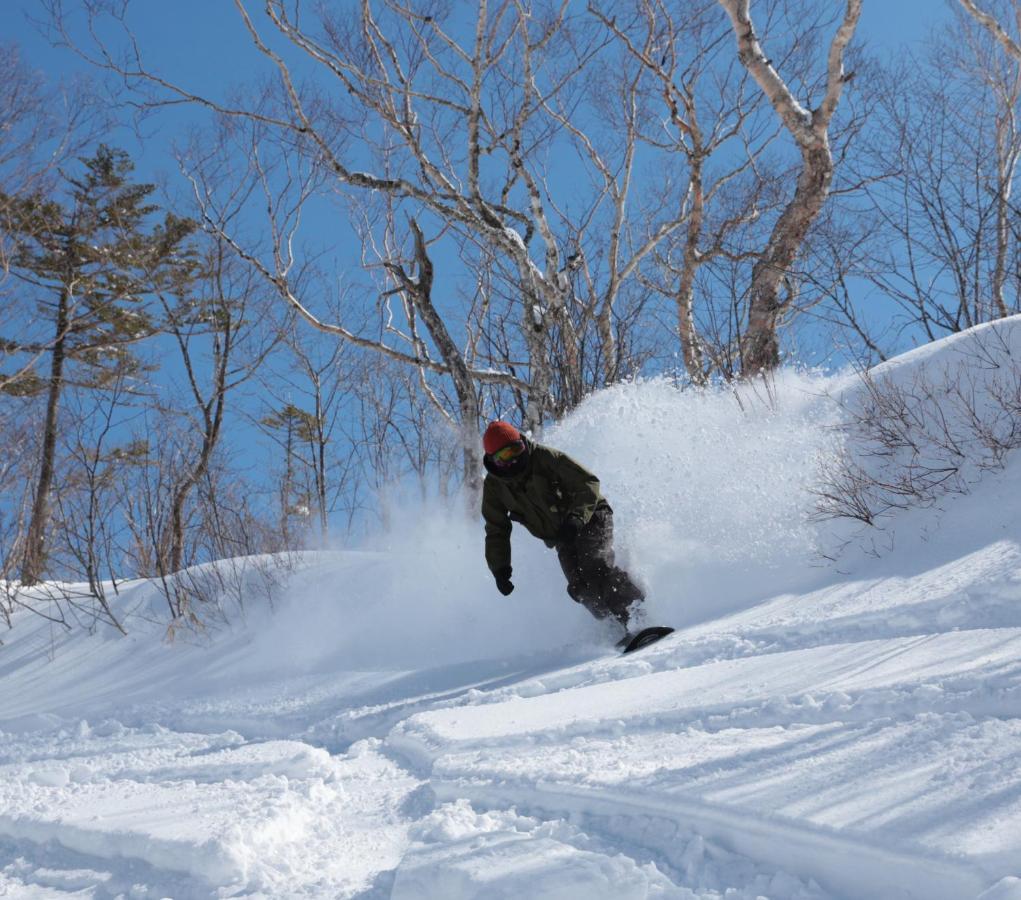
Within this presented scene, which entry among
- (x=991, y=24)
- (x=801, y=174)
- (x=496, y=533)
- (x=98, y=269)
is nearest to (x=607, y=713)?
(x=496, y=533)

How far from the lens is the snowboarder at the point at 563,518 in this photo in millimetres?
5449

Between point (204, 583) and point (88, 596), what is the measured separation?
137cm

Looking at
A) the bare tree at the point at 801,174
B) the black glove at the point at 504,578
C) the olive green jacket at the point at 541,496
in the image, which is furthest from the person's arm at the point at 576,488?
the bare tree at the point at 801,174

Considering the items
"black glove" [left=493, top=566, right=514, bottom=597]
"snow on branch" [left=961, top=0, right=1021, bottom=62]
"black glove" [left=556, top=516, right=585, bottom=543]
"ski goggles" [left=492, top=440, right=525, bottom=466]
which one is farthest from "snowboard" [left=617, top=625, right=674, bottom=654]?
"snow on branch" [left=961, top=0, right=1021, bottom=62]

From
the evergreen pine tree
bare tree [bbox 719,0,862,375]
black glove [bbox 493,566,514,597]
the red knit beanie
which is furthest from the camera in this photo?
the evergreen pine tree

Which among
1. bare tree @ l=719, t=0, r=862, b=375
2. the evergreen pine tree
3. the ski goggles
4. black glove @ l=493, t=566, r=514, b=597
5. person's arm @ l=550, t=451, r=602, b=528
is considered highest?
the evergreen pine tree

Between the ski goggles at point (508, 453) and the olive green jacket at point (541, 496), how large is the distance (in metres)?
0.08

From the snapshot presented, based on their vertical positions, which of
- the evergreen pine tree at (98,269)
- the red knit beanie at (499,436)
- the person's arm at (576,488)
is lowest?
the person's arm at (576,488)

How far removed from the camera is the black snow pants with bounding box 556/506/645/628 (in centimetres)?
545

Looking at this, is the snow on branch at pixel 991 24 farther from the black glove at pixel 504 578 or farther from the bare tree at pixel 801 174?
the black glove at pixel 504 578

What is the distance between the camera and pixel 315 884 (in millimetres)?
2471

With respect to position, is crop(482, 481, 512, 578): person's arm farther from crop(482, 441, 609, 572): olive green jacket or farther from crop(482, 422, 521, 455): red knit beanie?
crop(482, 422, 521, 455): red knit beanie

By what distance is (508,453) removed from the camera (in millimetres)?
5320

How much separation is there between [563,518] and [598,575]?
1.43 ft
